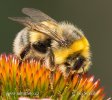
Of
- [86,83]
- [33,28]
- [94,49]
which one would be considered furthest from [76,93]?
[94,49]

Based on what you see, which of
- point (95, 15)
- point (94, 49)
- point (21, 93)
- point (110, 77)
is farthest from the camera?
point (95, 15)

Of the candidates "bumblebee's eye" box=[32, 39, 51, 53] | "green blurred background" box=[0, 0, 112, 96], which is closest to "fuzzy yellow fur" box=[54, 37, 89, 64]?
"bumblebee's eye" box=[32, 39, 51, 53]

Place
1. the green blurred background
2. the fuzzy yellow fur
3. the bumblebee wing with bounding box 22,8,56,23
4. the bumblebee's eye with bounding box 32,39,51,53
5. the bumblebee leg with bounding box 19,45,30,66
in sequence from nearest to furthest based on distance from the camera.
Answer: the fuzzy yellow fur
the bumblebee's eye with bounding box 32,39,51,53
the bumblebee leg with bounding box 19,45,30,66
the bumblebee wing with bounding box 22,8,56,23
the green blurred background

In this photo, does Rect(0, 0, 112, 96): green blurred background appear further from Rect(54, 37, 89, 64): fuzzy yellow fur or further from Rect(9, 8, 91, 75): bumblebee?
Rect(54, 37, 89, 64): fuzzy yellow fur

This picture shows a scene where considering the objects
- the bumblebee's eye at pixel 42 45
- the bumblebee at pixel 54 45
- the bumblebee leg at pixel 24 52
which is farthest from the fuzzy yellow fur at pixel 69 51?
the bumblebee leg at pixel 24 52

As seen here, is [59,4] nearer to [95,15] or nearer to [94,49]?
[95,15]
